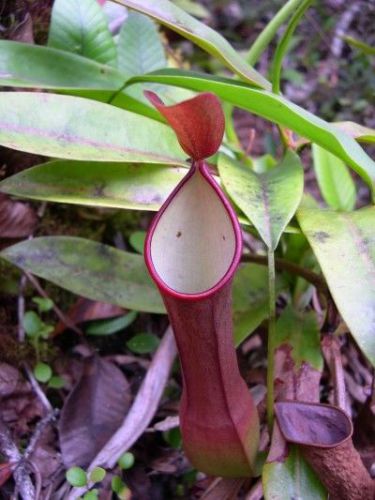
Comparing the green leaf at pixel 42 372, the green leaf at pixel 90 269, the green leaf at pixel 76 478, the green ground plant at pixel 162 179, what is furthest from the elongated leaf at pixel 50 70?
the green leaf at pixel 76 478

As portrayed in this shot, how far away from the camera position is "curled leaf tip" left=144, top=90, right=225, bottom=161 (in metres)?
0.50

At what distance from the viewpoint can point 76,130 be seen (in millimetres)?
798

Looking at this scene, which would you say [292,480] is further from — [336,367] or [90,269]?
[90,269]

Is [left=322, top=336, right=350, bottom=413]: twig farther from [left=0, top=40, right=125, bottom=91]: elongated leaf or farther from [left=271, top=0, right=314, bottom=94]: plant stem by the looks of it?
[left=0, top=40, right=125, bottom=91]: elongated leaf

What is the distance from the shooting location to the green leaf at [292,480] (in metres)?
0.70

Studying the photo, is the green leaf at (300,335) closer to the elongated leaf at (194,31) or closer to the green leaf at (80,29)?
the elongated leaf at (194,31)

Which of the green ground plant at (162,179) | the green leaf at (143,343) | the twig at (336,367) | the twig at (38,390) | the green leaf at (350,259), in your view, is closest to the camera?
the green leaf at (350,259)

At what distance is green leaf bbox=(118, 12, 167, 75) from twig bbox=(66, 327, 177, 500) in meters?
0.55

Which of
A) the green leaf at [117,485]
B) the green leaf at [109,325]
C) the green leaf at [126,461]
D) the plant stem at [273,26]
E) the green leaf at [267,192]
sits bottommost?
the green leaf at [117,485]

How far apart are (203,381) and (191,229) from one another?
193mm

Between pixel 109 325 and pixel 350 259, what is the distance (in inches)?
21.5

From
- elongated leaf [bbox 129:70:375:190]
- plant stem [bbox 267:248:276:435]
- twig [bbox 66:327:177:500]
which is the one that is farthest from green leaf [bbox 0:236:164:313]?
elongated leaf [bbox 129:70:375:190]

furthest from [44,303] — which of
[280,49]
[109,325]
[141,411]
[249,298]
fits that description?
[280,49]

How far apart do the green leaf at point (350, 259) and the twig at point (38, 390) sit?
548mm
